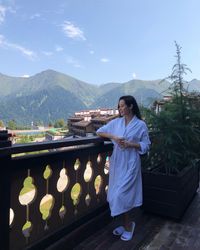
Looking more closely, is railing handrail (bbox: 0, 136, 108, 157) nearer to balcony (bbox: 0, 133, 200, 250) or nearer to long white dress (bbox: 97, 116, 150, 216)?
balcony (bbox: 0, 133, 200, 250)

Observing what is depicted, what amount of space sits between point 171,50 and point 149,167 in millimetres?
1362

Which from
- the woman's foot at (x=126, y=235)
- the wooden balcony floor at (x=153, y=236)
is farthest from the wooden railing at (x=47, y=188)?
the woman's foot at (x=126, y=235)

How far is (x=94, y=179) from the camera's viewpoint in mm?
2504

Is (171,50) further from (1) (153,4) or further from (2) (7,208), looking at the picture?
(1) (153,4)

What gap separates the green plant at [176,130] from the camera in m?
2.79

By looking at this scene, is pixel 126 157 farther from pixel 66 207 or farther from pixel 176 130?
pixel 176 130

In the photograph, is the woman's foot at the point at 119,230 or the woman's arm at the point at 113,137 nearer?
the woman's arm at the point at 113,137

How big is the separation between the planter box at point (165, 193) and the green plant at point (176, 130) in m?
0.19

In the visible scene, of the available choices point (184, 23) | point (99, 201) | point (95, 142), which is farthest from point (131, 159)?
point (184, 23)

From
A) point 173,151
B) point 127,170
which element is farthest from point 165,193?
point 127,170

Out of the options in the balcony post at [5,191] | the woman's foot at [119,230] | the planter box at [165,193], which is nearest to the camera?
the balcony post at [5,191]

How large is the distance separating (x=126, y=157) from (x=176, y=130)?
85 cm

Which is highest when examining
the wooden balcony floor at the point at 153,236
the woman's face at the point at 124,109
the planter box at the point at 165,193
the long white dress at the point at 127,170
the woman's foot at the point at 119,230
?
the woman's face at the point at 124,109

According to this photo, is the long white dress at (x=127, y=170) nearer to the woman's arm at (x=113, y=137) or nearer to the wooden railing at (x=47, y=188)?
the woman's arm at (x=113, y=137)
